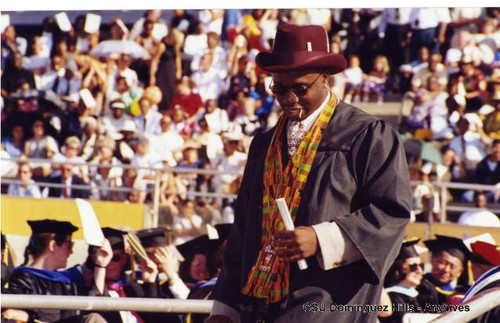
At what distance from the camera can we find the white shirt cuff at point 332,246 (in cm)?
318

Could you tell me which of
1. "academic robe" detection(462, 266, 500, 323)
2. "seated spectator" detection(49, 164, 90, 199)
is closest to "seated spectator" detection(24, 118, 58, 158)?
"seated spectator" detection(49, 164, 90, 199)

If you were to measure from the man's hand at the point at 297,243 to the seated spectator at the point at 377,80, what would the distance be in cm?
1100

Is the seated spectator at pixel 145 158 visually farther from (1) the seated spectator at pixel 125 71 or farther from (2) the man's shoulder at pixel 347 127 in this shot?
(2) the man's shoulder at pixel 347 127

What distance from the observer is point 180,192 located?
1147cm

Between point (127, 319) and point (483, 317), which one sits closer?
point (483, 317)

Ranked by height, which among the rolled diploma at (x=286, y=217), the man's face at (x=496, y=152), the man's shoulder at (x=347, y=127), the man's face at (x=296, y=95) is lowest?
the man's face at (x=496, y=152)

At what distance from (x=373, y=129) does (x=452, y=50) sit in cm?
1035

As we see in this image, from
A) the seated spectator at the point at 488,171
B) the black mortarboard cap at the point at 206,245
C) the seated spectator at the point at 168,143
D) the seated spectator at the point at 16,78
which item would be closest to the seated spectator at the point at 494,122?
the seated spectator at the point at 488,171

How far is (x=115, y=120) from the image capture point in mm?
13367

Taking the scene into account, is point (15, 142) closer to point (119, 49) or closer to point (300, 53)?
point (119, 49)

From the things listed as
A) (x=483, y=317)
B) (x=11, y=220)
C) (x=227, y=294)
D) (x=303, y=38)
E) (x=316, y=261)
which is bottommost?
(x=11, y=220)

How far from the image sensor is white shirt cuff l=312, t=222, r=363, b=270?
318 cm

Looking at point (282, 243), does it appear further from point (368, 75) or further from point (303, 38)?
point (368, 75)

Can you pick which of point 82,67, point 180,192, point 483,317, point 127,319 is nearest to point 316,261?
point 483,317
